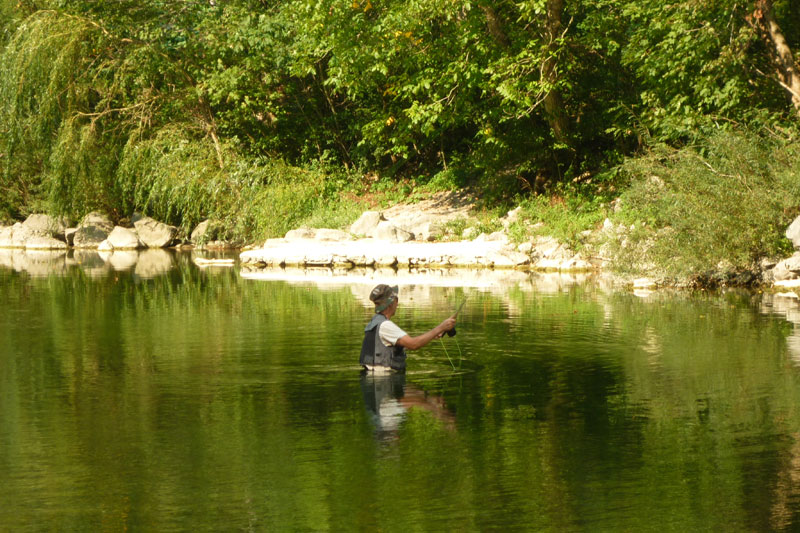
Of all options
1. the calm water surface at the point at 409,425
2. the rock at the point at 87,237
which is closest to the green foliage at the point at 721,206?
the calm water surface at the point at 409,425

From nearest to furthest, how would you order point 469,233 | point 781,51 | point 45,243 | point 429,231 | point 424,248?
point 781,51 < point 424,248 < point 469,233 < point 429,231 < point 45,243

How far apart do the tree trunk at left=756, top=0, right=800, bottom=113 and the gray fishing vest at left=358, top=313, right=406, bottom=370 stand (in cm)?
1526

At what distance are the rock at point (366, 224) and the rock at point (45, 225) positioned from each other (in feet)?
52.9


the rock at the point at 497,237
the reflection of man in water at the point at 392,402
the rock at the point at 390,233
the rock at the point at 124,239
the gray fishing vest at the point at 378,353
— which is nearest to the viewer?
the reflection of man in water at the point at 392,402

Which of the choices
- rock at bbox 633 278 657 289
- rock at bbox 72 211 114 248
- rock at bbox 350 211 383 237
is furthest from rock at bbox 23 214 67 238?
rock at bbox 633 278 657 289

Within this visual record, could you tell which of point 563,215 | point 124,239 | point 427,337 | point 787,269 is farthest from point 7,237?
point 427,337

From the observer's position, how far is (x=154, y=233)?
142 feet

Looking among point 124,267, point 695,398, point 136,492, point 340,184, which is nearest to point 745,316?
point 695,398

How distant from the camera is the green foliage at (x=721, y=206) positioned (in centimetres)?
2203

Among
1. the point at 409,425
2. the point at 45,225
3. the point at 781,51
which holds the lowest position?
the point at 409,425

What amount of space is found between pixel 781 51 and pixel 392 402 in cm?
1703

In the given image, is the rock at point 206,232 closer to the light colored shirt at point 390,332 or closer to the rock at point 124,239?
the rock at point 124,239

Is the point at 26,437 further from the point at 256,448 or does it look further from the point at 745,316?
the point at 745,316

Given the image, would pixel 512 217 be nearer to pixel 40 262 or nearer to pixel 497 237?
pixel 497 237
